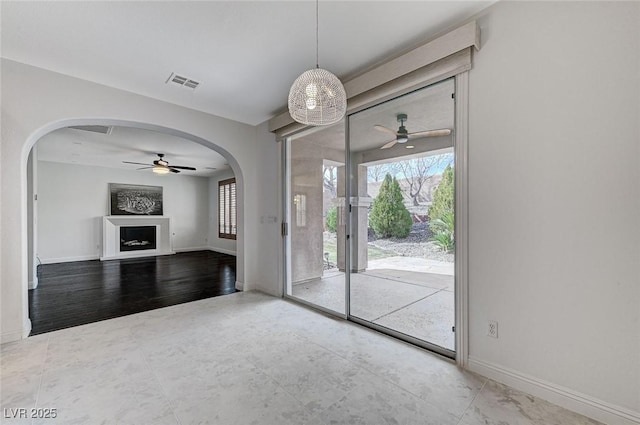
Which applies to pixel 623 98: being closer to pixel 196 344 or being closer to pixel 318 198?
pixel 318 198

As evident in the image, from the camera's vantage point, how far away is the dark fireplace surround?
25.4ft

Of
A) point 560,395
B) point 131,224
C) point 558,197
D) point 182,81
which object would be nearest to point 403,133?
point 558,197

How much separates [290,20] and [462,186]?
1908 millimetres

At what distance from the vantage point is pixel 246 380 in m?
1.91

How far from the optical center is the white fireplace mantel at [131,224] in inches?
291

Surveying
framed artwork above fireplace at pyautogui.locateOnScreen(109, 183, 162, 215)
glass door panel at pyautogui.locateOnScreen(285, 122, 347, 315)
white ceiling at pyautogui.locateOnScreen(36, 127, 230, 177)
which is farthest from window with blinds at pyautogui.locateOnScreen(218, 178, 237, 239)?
glass door panel at pyautogui.locateOnScreen(285, 122, 347, 315)

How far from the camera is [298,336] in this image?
2609 millimetres

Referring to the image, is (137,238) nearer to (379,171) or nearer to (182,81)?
(182,81)

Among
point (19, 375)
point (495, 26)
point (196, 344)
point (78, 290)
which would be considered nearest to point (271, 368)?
point (196, 344)

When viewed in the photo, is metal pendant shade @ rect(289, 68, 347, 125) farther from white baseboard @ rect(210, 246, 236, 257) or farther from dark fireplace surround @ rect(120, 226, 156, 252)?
dark fireplace surround @ rect(120, 226, 156, 252)

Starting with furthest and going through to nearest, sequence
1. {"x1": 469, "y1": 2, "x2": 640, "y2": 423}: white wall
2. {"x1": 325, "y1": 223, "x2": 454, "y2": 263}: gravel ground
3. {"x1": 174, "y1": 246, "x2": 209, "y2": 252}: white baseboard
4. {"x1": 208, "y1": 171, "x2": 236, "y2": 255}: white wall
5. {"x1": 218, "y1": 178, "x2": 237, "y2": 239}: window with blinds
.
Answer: {"x1": 174, "y1": 246, "x2": 209, "y2": 252}: white baseboard
{"x1": 208, "y1": 171, "x2": 236, "y2": 255}: white wall
{"x1": 218, "y1": 178, "x2": 237, "y2": 239}: window with blinds
{"x1": 325, "y1": 223, "x2": 454, "y2": 263}: gravel ground
{"x1": 469, "y1": 2, "x2": 640, "y2": 423}: white wall

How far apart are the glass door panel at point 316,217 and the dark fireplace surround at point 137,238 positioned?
642 centimetres

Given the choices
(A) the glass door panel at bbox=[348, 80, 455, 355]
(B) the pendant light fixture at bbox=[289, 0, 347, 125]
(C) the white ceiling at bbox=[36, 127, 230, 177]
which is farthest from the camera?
(C) the white ceiling at bbox=[36, 127, 230, 177]

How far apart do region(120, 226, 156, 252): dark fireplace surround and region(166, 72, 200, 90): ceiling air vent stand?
21.7ft
